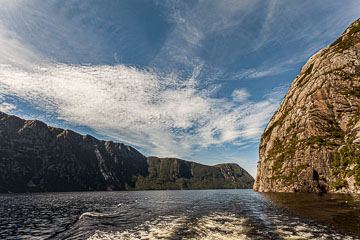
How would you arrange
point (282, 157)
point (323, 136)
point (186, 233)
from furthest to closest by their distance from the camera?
point (282, 157), point (323, 136), point (186, 233)

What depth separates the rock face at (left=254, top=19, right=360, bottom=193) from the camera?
8181 centimetres

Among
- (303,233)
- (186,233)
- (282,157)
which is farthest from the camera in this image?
(282,157)

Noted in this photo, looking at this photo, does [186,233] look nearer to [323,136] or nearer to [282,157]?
[323,136]

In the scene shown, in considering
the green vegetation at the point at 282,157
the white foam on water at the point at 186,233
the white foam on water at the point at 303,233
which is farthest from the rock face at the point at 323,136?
the white foam on water at the point at 186,233

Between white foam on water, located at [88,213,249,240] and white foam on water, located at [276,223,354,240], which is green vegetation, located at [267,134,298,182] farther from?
white foam on water, located at [88,213,249,240]

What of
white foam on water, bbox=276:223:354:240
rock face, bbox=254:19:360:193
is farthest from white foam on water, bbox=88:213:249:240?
rock face, bbox=254:19:360:193

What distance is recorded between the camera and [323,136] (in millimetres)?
99375

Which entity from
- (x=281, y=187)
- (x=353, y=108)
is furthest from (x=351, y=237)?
(x=353, y=108)

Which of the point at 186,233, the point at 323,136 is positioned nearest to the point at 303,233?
the point at 186,233

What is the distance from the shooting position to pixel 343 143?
88062 mm

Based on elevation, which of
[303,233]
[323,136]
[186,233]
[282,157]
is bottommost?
[186,233]

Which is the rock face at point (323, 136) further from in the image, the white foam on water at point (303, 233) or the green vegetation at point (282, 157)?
the white foam on water at point (303, 233)

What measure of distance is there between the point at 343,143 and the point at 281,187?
41006 millimetres

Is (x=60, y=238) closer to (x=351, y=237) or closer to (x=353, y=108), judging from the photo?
(x=351, y=237)
